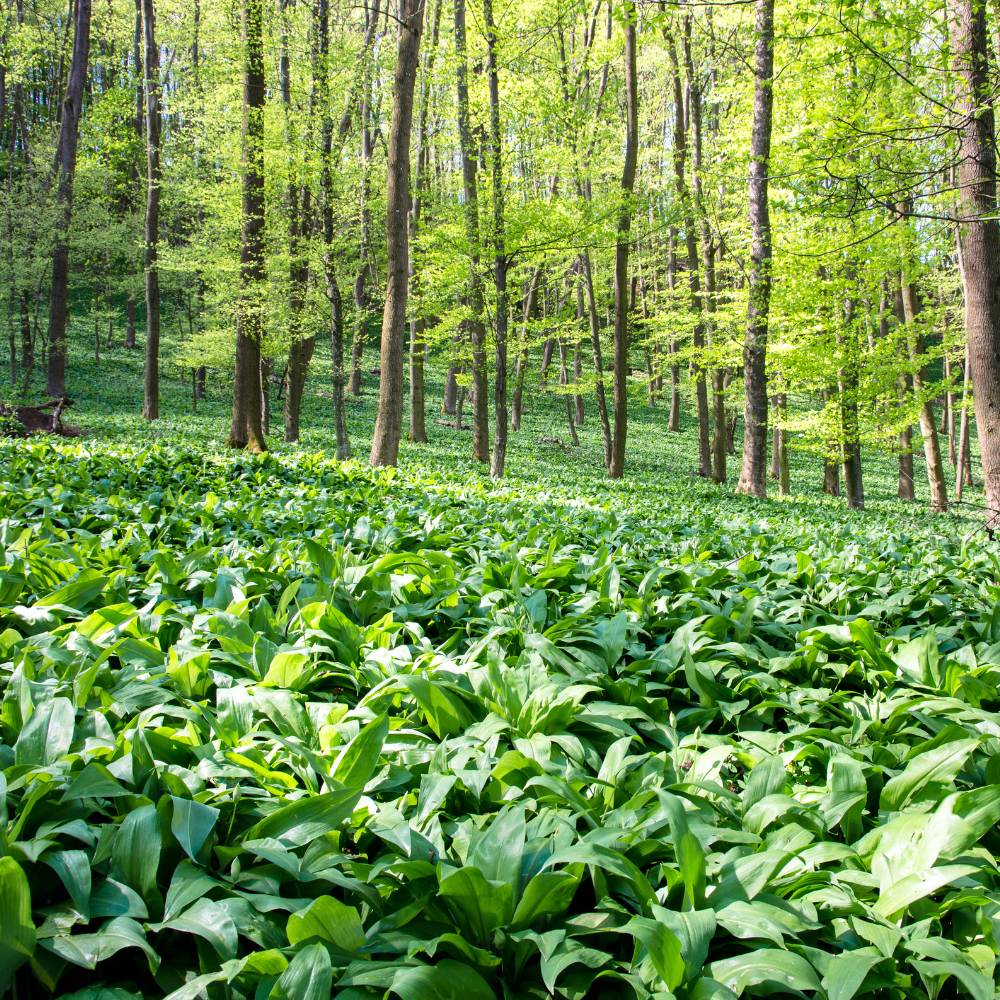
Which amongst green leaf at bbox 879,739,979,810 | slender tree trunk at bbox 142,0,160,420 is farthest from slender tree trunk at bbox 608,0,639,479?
green leaf at bbox 879,739,979,810

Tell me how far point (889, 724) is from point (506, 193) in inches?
521

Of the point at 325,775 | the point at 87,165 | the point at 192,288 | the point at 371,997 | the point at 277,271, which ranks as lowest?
the point at 371,997

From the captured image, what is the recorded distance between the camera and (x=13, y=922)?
116cm

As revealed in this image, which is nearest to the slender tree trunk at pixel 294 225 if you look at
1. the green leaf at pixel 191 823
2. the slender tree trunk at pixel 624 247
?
the slender tree trunk at pixel 624 247

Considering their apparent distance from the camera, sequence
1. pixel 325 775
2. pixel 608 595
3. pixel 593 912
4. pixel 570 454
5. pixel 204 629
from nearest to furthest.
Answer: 1. pixel 593 912
2. pixel 325 775
3. pixel 204 629
4. pixel 608 595
5. pixel 570 454

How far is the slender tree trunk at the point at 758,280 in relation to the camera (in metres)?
12.9

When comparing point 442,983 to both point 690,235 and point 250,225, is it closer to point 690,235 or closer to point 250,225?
point 250,225

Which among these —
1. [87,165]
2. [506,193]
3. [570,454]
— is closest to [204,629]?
[506,193]

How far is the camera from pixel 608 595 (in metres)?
3.41

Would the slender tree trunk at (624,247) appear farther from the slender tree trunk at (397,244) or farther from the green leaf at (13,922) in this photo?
the green leaf at (13,922)

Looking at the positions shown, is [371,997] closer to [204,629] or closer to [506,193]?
[204,629]

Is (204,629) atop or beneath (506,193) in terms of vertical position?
beneath

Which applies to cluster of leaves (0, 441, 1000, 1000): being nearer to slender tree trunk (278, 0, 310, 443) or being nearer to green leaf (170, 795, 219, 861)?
green leaf (170, 795, 219, 861)

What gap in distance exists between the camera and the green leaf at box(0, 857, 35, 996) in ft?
3.70
